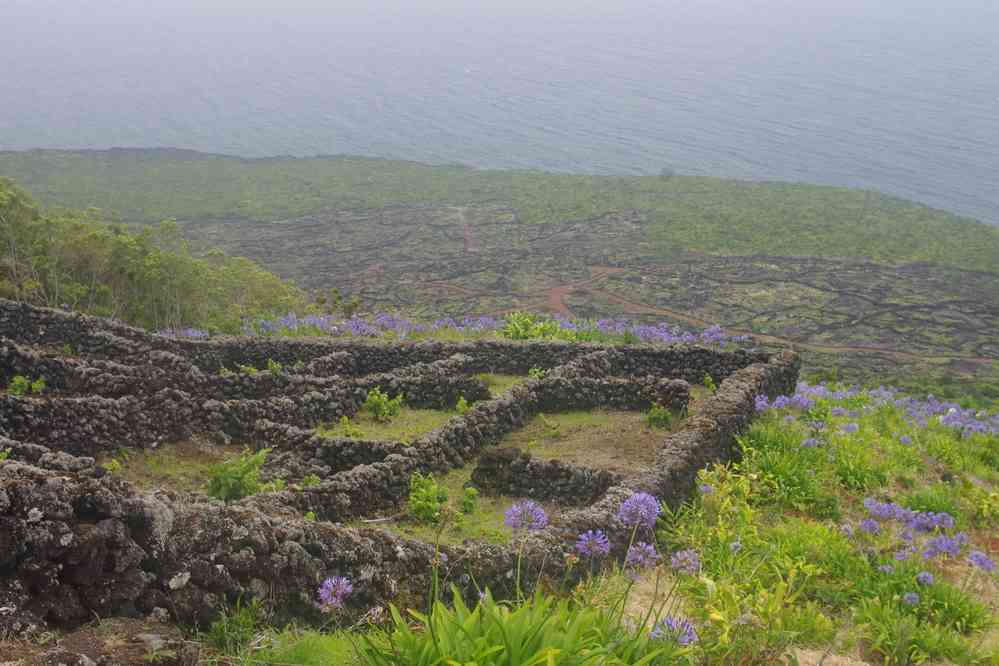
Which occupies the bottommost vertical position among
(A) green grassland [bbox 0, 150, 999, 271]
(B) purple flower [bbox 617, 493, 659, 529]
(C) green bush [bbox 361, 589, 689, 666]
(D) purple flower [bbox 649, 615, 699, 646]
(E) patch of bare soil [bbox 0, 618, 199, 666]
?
(A) green grassland [bbox 0, 150, 999, 271]

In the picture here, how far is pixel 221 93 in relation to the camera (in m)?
148

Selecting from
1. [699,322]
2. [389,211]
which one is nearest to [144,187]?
[389,211]

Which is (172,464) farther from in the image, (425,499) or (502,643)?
(502,643)

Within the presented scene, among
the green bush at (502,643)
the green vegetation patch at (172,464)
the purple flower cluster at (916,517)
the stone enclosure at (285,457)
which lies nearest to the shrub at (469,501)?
the stone enclosure at (285,457)

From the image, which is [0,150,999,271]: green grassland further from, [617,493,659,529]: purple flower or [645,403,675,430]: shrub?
[617,493,659,529]: purple flower

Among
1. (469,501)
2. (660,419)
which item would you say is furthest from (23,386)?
(660,419)

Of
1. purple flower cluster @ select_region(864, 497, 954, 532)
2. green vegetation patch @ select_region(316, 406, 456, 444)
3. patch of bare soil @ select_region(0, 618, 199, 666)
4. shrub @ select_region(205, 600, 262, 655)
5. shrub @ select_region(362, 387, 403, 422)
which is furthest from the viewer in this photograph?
shrub @ select_region(362, 387, 403, 422)

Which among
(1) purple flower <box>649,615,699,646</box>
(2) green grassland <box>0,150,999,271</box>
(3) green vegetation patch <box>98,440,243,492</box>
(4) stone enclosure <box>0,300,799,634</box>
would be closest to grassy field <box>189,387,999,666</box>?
(1) purple flower <box>649,615,699,646</box>

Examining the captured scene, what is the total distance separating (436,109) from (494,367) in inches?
4710

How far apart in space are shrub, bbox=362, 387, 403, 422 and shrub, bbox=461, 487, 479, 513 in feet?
14.4

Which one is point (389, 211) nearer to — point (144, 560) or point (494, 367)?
point (494, 367)

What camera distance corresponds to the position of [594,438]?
16750 mm

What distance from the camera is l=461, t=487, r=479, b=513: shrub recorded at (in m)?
13.5

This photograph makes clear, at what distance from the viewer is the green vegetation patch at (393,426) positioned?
54.0ft
